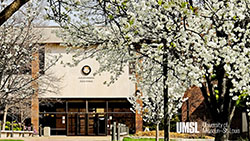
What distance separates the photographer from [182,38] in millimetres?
8602

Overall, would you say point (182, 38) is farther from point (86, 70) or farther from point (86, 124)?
point (86, 124)

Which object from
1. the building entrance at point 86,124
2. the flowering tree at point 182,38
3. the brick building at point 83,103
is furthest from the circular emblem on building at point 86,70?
the flowering tree at point 182,38

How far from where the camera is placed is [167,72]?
12.0m

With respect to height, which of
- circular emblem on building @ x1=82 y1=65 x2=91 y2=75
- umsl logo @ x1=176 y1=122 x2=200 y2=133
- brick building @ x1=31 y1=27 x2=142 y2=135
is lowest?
umsl logo @ x1=176 y1=122 x2=200 y2=133

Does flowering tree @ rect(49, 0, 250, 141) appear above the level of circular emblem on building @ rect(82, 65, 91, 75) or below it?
below

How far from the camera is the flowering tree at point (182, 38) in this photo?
8648mm

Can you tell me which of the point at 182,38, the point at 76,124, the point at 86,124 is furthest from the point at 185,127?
the point at 182,38

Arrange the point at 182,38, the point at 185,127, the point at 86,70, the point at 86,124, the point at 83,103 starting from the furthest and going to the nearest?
the point at 86,124, the point at 83,103, the point at 86,70, the point at 185,127, the point at 182,38

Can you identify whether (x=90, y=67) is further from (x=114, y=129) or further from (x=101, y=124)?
(x=114, y=129)

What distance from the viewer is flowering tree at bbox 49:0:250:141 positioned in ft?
28.4

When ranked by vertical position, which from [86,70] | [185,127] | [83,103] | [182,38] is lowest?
[185,127]

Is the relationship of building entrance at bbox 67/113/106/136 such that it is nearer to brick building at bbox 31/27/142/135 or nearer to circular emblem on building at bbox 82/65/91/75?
brick building at bbox 31/27/142/135

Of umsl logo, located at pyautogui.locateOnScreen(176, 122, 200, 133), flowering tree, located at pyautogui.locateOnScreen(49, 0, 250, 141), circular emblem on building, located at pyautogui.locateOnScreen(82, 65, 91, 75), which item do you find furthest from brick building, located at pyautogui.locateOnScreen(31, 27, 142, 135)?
flowering tree, located at pyautogui.locateOnScreen(49, 0, 250, 141)

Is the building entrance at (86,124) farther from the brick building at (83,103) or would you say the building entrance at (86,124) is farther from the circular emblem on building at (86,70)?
the circular emblem on building at (86,70)
